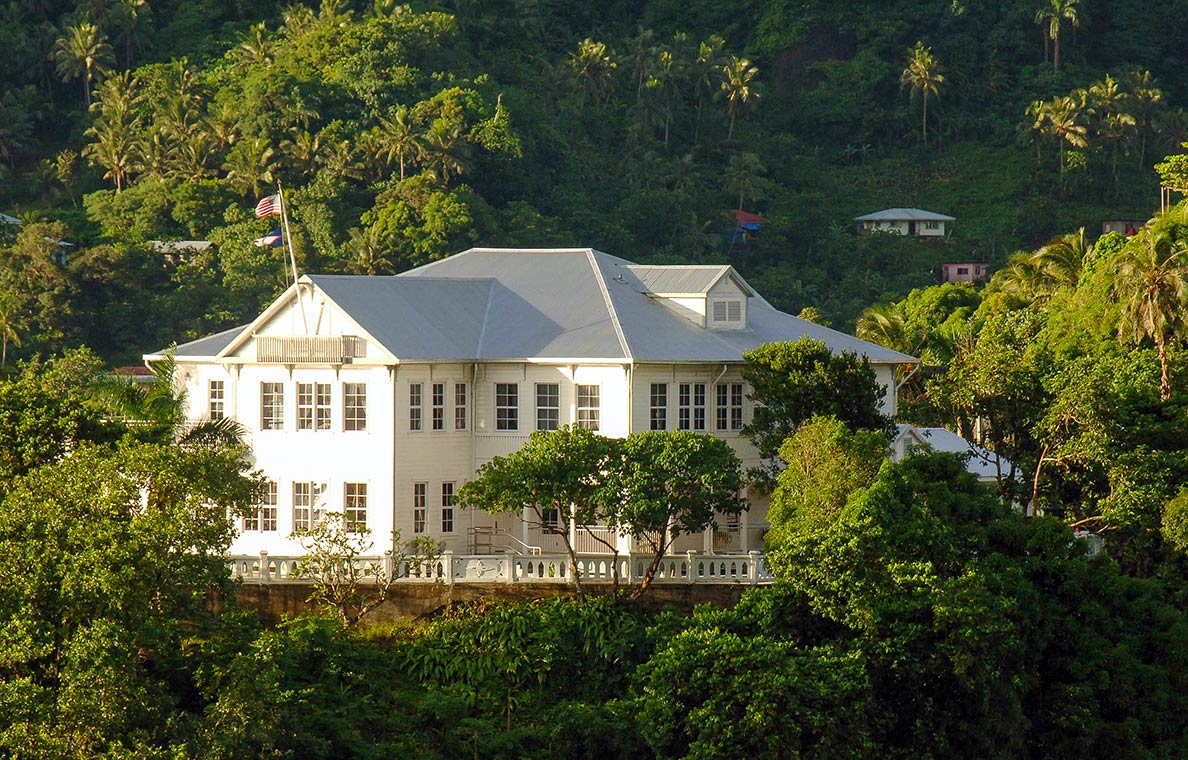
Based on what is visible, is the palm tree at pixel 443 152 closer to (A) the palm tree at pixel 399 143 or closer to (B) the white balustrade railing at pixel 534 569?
(A) the palm tree at pixel 399 143

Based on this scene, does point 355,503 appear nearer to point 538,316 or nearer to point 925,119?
point 538,316

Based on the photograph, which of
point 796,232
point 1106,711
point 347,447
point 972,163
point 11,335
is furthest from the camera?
point 972,163

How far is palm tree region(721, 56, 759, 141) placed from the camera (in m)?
121

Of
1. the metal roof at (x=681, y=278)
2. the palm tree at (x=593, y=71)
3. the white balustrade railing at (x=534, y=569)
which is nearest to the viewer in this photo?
the white balustrade railing at (x=534, y=569)

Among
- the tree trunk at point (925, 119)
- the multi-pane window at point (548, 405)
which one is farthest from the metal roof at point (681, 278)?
the tree trunk at point (925, 119)

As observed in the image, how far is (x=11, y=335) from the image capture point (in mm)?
84500

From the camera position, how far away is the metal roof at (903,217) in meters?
115

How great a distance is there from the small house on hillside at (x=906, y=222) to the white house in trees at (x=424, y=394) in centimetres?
6772

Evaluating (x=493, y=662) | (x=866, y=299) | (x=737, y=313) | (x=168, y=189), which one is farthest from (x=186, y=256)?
(x=493, y=662)

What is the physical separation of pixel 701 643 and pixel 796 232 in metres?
73.5

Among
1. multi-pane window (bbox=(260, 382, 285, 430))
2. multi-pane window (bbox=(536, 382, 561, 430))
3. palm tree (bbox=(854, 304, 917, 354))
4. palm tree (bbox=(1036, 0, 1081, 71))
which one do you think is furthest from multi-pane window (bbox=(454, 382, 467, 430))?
palm tree (bbox=(1036, 0, 1081, 71))

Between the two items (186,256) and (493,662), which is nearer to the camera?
(493,662)

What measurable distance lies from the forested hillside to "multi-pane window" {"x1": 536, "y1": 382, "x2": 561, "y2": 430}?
4326 centimetres

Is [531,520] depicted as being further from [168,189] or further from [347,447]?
[168,189]
